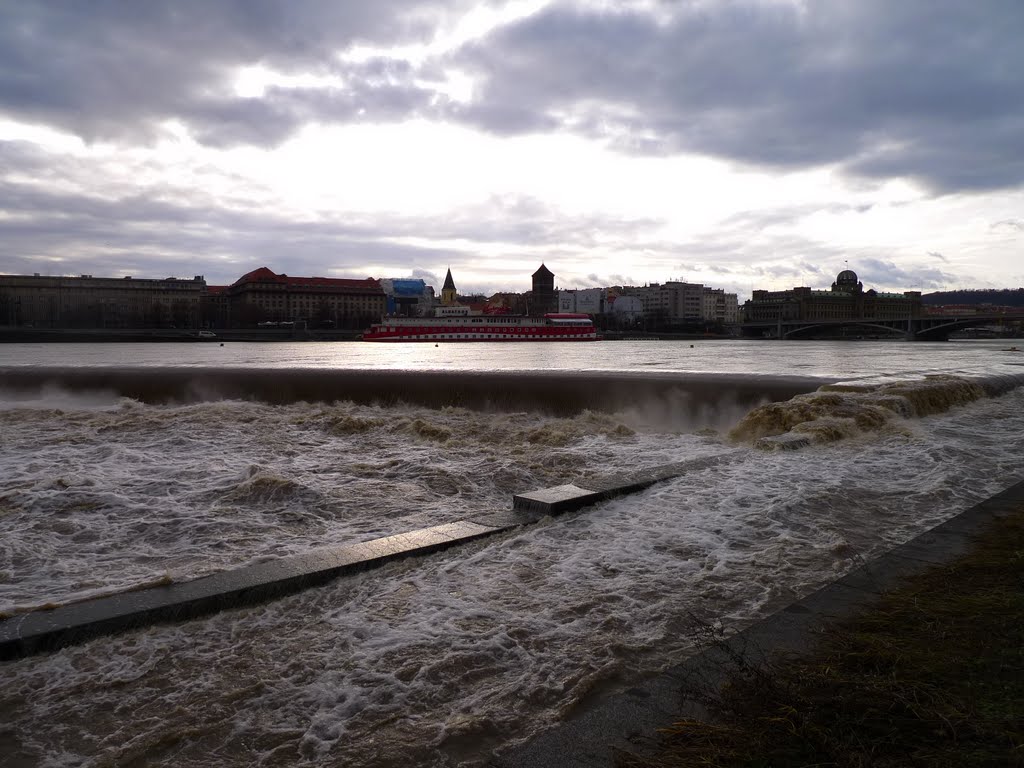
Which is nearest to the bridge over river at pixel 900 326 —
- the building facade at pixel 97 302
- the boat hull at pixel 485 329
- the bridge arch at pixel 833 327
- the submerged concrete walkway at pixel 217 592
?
the bridge arch at pixel 833 327

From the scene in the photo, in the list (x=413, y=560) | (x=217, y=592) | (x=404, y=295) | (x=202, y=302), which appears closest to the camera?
(x=217, y=592)

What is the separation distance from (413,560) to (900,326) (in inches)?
5142

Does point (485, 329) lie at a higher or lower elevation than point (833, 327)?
lower

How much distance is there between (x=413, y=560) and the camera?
19.5 ft

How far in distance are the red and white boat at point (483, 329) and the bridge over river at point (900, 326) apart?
3567 centimetres

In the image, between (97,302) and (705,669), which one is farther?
(97,302)

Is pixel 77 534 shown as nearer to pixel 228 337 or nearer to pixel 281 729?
pixel 281 729

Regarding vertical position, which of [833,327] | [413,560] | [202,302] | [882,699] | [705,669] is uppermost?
[202,302]

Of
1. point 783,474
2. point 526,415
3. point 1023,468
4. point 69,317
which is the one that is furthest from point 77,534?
point 69,317

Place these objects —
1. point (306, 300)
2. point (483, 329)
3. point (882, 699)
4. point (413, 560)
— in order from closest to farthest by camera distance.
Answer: point (882, 699) → point (413, 560) → point (483, 329) → point (306, 300)

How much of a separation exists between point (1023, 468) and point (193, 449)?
41.8 feet

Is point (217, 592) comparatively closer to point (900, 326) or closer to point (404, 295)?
point (900, 326)

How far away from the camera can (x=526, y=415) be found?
639 inches

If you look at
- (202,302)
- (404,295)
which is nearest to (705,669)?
(202,302)
